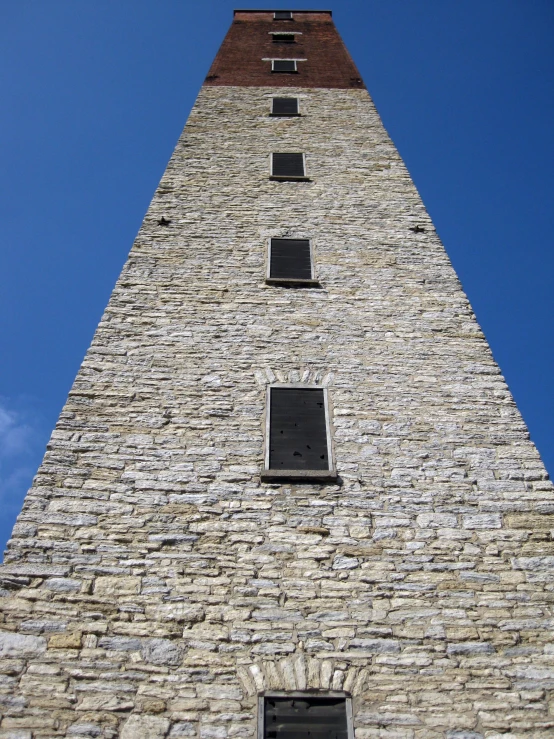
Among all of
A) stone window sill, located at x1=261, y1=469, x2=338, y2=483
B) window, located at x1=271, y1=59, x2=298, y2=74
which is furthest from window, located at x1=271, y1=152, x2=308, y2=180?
stone window sill, located at x1=261, y1=469, x2=338, y2=483

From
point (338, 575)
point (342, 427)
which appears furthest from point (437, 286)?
point (338, 575)

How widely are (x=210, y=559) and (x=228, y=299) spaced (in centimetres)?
397

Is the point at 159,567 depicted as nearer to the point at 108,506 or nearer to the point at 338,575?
the point at 108,506

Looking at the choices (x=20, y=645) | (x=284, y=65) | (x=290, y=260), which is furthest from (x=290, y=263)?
(x=284, y=65)

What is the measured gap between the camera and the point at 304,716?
4.67m

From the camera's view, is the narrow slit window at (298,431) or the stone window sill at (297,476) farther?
the narrow slit window at (298,431)

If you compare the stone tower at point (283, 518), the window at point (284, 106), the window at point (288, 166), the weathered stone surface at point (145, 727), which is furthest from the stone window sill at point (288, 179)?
the weathered stone surface at point (145, 727)

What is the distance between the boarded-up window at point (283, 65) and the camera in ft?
57.6

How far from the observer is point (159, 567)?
5.48 m

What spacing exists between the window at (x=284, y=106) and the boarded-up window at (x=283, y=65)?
2.82 m

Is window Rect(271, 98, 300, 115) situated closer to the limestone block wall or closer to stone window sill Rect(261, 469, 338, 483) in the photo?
the limestone block wall

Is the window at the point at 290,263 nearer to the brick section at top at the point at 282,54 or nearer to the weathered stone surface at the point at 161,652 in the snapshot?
the weathered stone surface at the point at 161,652

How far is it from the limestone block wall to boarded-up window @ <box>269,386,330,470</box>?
0.19 meters

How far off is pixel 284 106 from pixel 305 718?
13350 millimetres
